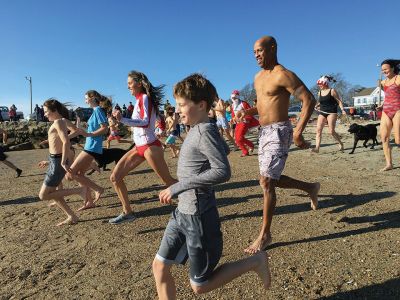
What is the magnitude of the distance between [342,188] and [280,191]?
1002mm

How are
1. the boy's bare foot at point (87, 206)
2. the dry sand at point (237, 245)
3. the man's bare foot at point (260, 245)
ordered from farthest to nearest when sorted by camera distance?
1. the boy's bare foot at point (87, 206)
2. the man's bare foot at point (260, 245)
3. the dry sand at point (237, 245)

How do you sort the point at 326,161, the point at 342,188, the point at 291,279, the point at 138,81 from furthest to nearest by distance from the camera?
the point at 326,161
the point at 342,188
the point at 138,81
the point at 291,279

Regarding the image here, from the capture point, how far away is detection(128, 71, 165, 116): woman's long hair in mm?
4614

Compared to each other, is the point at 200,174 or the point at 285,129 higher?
the point at 285,129

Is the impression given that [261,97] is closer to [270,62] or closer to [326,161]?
[270,62]

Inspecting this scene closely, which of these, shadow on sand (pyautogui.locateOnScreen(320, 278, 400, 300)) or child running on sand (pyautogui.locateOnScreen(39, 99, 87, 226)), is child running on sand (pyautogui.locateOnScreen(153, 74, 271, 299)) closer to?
shadow on sand (pyautogui.locateOnScreen(320, 278, 400, 300))

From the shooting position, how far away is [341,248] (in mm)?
3580

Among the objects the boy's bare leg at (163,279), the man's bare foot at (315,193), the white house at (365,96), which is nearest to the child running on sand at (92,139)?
the man's bare foot at (315,193)

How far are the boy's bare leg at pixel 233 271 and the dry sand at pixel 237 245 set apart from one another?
391 mm

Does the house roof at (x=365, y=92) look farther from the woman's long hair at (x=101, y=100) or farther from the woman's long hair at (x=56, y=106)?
the woman's long hair at (x=56, y=106)

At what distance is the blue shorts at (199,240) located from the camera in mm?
2193

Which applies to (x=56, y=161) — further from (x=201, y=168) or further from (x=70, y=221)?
(x=201, y=168)

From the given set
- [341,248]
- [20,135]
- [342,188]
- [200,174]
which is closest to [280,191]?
[342,188]

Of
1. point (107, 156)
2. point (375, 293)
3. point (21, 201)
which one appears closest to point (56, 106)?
point (21, 201)
